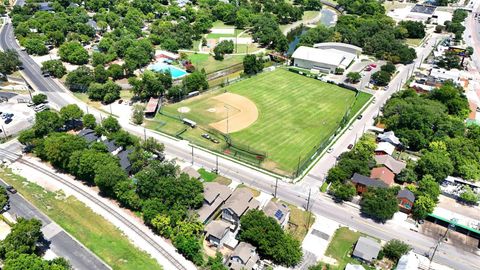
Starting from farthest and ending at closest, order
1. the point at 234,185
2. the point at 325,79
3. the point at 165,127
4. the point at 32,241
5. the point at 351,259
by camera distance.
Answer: the point at 325,79, the point at 165,127, the point at 234,185, the point at 351,259, the point at 32,241

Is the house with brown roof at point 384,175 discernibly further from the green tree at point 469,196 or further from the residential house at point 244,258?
the residential house at point 244,258

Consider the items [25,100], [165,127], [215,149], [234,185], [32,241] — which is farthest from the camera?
[25,100]

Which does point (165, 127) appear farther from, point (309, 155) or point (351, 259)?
point (351, 259)

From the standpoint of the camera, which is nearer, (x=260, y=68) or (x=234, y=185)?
(x=234, y=185)

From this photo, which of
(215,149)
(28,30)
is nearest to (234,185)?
(215,149)

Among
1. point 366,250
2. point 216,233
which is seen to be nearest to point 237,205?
point 216,233

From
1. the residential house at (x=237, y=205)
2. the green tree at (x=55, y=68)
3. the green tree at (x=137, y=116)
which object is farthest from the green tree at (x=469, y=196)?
the green tree at (x=55, y=68)

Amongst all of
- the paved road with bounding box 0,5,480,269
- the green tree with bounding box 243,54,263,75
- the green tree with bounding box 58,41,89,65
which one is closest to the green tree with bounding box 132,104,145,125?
the paved road with bounding box 0,5,480,269
